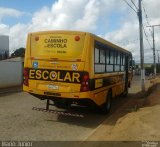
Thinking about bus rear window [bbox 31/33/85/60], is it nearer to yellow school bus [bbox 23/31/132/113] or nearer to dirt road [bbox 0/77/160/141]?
yellow school bus [bbox 23/31/132/113]

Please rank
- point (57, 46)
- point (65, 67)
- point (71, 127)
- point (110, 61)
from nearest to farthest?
1. point (71, 127)
2. point (65, 67)
3. point (57, 46)
4. point (110, 61)

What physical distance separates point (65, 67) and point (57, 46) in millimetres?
833

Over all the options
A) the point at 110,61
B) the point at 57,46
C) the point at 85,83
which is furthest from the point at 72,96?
the point at 110,61

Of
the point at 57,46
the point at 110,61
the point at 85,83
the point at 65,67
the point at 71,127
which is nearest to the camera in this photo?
the point at 71,127

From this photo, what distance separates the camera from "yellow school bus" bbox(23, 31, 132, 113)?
1151cm

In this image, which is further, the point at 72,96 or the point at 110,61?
the point at 110,61

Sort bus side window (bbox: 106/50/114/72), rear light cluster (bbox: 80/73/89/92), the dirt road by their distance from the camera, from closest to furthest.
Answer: the dirt road < rear light cluster (bbox: 80/73/89/92) < bus side window (bbox: 106/50/114/72)

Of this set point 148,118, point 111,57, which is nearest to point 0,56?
point 111,57

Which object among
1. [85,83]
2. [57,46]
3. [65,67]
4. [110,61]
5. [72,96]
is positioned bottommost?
[72,96]

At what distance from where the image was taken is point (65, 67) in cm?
1167

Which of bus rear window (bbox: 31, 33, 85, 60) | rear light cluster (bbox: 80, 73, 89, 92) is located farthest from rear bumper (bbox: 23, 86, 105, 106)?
bus rear window (bbox: 31, 33, 85, 60)

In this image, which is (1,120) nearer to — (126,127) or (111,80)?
(126,127)

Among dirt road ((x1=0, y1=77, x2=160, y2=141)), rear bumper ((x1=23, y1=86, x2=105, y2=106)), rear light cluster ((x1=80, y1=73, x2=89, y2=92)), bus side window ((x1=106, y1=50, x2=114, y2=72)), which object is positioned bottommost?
dirt road ((x1=0, y1=77, x2=160, y2=141))

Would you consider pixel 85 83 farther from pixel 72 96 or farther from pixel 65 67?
pixel 65 67
